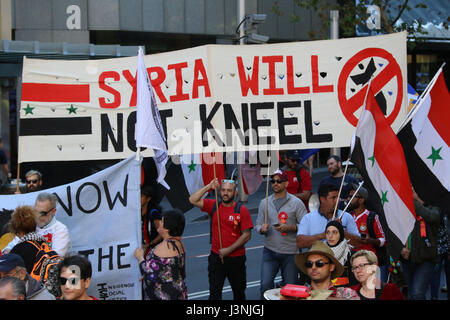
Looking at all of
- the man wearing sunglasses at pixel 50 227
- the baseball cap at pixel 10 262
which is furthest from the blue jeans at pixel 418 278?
the baseball cap at pixel 10 262

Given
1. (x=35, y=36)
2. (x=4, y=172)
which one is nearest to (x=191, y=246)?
(x=4, y=172)

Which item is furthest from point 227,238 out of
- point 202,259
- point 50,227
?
point 202,259

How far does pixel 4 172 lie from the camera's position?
54.0 feet

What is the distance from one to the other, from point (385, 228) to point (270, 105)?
2259 mm

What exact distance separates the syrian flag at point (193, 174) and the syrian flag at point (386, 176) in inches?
82.4

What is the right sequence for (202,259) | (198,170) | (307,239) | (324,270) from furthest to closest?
(202,259)
(198,170)
(307,239)
(324,270)

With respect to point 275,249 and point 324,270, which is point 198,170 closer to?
point 275,249

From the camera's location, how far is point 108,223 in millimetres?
6340

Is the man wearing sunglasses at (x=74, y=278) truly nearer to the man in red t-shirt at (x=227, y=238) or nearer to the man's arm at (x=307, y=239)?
the man in red t-shirt at (x=227, y=238)

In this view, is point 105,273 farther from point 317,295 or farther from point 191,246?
point 191,246

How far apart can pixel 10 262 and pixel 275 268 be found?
3432mm

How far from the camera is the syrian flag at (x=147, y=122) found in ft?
20.9

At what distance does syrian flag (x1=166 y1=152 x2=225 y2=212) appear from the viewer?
25.7ft

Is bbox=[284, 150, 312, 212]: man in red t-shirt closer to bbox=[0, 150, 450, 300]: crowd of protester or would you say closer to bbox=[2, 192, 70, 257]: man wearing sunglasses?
bbox=[0, 150, 450, 300]: crowd of protester
